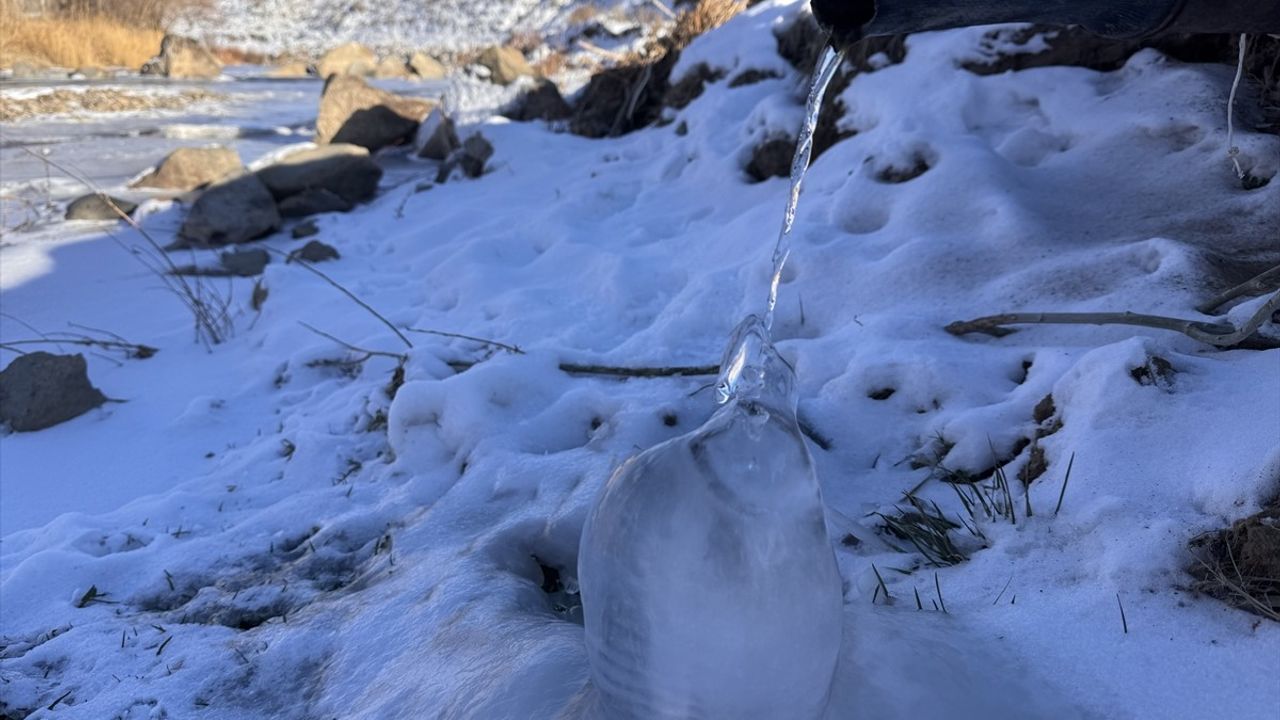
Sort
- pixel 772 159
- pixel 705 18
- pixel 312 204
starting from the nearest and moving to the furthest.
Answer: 1. pixel 772 159
2. pixel 312 204
3. pixel 705 18

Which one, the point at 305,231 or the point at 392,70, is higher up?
the point at 305,231

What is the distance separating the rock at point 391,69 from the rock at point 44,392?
13.8 meters

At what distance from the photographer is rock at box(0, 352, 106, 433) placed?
323cm

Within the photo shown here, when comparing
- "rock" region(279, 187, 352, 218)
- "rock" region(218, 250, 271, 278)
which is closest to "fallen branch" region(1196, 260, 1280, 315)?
"rock" region(218, 250, 271, 278)

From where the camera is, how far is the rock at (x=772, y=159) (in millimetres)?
4234

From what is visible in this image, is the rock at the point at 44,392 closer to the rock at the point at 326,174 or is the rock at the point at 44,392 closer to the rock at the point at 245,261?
the rock at the point at 245,261

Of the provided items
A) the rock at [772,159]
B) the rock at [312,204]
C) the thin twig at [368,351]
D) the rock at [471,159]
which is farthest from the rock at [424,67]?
the thin twig at [368,351]

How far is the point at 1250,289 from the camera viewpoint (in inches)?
77.2

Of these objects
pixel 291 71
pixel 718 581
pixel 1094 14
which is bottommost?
pixel 291 71

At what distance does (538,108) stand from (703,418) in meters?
5.31

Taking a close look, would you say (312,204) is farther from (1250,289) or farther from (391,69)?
(391,69)

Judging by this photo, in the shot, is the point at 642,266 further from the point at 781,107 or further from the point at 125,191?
the point at 125,191

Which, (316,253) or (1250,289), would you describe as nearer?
(1250,289)

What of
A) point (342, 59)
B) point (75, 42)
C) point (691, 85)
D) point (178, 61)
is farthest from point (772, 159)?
point (342, 59)
